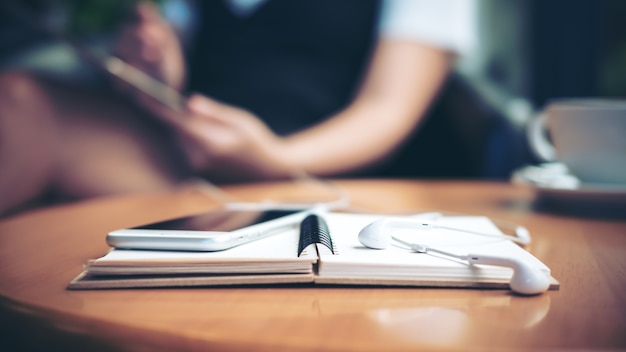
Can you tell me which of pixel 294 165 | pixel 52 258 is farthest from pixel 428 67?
pixel 52 258

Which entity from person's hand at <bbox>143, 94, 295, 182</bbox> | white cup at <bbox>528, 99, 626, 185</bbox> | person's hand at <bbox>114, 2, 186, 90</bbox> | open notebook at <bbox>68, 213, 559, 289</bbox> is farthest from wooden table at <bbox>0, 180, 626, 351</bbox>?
→ person's hand at <bbox>114, 2, 186, 90</bbox>

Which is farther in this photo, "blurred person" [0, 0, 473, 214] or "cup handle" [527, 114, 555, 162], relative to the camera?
"blurred person" [0, 0, 473, 214]

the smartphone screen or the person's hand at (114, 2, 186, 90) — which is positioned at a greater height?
the person's hand at (114, 2, 186, 90)

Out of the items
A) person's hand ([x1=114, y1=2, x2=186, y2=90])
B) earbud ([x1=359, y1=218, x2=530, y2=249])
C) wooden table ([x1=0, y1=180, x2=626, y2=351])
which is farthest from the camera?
person's hand ([x1=114, y1=2, x2=186, y2=90])

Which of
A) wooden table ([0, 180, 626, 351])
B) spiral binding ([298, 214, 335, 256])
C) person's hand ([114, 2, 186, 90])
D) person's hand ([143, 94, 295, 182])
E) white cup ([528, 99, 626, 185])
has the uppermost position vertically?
person's hand ([114, 2, 186, 90])

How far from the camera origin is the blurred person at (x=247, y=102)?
87 cm

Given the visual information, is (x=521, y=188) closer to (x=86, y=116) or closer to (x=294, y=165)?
(x=294, y=165)

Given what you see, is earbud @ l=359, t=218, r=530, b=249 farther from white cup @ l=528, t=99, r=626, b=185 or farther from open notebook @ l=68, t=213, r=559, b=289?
white cup @ l=528, t=99, r=626, b=185

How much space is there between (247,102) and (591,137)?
811mm

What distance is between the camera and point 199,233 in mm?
341

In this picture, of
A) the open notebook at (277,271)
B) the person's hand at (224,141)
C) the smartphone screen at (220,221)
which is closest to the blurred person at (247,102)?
the person's hand at (224,141)

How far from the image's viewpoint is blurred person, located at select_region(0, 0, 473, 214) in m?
0.87

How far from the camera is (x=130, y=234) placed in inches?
13.4

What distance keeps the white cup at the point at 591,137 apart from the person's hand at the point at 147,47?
2.86ft
